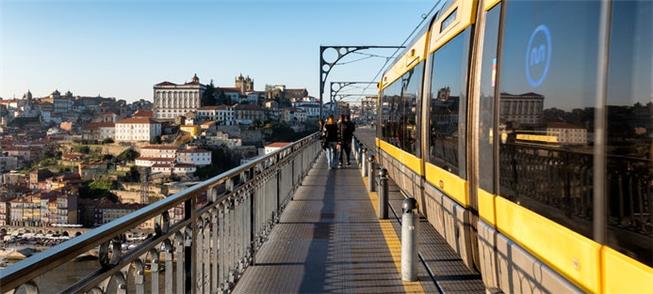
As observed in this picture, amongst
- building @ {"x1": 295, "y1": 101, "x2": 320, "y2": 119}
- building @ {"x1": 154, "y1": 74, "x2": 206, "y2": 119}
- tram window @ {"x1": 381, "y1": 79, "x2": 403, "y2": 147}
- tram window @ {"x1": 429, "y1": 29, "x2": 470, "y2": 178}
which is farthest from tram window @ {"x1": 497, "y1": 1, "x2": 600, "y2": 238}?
building @ {"x1": 154, "y1": 74, "x2": 206, "y2": 119}

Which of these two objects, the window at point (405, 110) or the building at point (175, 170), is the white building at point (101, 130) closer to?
the building at point (175, 170)

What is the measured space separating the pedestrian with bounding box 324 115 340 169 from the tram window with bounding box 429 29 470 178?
10.5m

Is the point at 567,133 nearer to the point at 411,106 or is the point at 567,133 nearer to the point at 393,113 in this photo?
Result: the point at 411,106

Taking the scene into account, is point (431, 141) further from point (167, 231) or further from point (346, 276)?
point (167, 231)

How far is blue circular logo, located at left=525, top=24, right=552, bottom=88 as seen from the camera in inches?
143

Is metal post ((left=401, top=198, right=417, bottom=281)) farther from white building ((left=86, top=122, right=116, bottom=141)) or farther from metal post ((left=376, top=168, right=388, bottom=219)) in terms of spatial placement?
white building ((left=86, top=122, right=116, bottom=141))

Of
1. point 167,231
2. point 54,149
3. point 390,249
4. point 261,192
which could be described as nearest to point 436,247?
point 390,249

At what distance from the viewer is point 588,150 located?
2.98 m

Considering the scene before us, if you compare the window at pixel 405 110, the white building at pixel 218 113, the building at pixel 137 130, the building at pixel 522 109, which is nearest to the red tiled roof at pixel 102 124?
the building at pixel 137 130

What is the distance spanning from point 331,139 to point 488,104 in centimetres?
1433

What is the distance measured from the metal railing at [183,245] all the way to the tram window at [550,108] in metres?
2.34

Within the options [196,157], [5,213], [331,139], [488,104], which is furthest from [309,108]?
[488,104]

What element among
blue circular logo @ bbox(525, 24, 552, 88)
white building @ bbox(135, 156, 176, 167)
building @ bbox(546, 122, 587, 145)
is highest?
blue circular logo @ bbox(525, 24, 552, 88)

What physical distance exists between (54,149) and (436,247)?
25.1m
